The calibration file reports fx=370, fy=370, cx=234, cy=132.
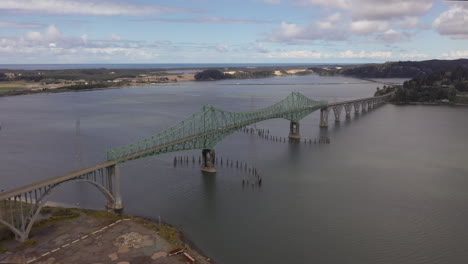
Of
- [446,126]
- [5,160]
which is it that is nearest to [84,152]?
[5,160]

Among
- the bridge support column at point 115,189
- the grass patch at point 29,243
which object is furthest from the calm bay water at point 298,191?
the grass patch at point 29,243

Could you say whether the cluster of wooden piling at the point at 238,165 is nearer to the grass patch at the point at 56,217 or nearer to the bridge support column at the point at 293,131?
the grass patch at the point at 56,217

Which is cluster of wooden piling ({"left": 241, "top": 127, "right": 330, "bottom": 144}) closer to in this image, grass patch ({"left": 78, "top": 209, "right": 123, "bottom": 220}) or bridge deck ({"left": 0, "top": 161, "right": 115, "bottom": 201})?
bridge deck ({"left": 0, "top": 161, "right": 115, "bottom": 201})

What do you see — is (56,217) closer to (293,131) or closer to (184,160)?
(184,160)

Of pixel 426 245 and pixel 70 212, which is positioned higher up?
pixel 70 212

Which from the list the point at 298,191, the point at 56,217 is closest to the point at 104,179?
the point at 56,217

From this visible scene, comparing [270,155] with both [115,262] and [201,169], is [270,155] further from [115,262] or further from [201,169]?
[115,262]
